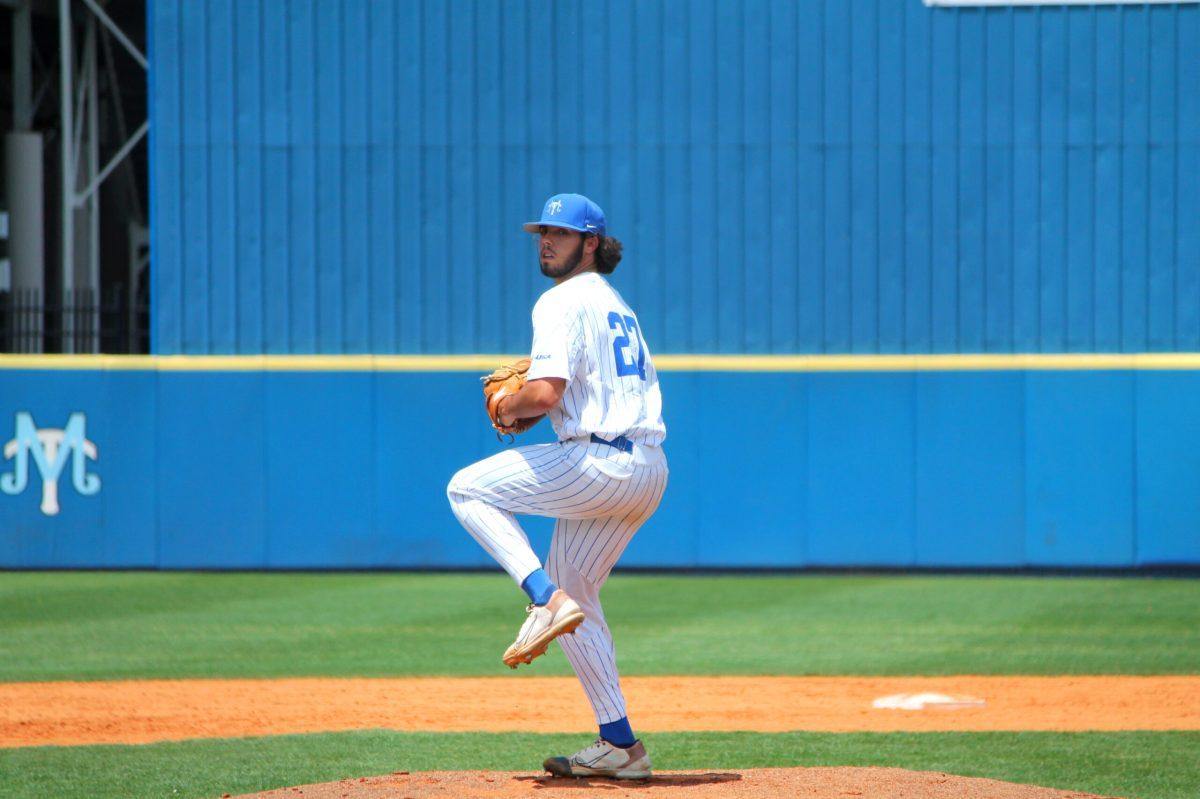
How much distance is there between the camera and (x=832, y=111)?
41.3 ft

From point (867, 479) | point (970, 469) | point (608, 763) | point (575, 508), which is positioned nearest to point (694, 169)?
point (867, 479)

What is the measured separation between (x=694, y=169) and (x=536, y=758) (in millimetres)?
7879

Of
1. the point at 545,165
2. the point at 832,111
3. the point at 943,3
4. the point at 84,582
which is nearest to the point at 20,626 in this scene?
the point at 84,582

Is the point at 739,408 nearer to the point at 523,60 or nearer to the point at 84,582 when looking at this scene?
the point at 523,60

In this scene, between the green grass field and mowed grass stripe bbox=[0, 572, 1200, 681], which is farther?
mowed grass stripe bbox=[0, 572, 1200, 681]

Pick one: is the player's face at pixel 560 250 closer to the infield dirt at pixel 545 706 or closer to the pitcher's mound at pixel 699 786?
the pitcher's mound at pixel 699 786

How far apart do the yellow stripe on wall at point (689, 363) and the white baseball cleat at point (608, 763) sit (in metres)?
7.64

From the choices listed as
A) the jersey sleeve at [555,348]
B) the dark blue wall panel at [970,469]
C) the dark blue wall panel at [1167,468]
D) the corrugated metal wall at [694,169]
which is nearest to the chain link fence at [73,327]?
the corrugated metal wall at [694,169]

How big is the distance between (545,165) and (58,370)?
426 centimetres

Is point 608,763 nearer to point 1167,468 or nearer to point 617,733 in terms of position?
point 617,733

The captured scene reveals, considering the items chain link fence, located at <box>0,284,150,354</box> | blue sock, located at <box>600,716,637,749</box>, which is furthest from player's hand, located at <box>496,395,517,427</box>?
chain link fence, located at <box>0,284,150,354</box>

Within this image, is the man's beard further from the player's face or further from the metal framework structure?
the metal framework structure

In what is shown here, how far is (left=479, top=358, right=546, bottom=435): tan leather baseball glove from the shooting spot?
4.49 m

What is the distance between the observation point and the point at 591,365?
4.49m
